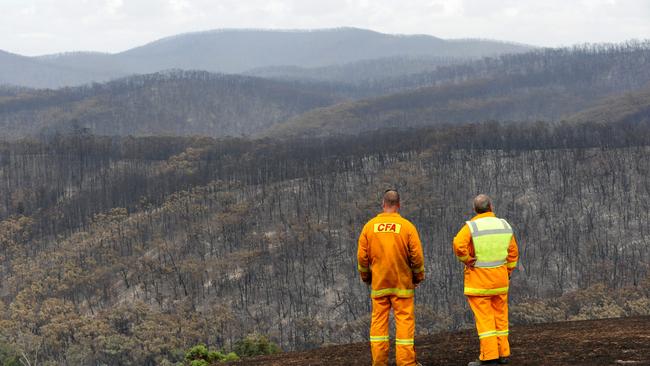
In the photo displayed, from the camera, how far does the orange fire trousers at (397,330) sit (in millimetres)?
13297

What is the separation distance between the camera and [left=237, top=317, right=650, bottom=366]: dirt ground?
1369 cm

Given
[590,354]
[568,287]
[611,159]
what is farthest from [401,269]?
[611,159]

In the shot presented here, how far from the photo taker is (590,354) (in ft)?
45.6

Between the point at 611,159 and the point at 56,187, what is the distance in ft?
462

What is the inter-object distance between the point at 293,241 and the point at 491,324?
123 m

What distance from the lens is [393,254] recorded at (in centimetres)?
1338

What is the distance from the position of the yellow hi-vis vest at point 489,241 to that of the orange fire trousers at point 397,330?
1619 millimetres

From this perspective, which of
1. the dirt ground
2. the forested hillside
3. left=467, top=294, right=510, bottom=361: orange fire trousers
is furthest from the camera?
the forested hillside

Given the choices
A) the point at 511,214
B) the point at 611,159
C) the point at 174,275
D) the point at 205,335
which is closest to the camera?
the point at 205,335

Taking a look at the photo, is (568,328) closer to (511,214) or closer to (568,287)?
(568,287)

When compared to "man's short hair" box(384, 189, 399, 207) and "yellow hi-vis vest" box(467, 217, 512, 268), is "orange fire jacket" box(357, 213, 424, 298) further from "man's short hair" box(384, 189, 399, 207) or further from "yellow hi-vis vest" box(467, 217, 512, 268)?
"yellow hi-vis vest" box(467, 217, 512, 268)

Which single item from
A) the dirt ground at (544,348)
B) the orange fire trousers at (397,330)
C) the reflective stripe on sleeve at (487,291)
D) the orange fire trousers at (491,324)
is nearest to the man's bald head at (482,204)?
the reflective stripe on sleeve at (487,291)

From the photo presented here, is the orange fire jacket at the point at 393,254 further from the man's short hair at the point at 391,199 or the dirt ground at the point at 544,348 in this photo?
the dirt ground at the point at 544,348

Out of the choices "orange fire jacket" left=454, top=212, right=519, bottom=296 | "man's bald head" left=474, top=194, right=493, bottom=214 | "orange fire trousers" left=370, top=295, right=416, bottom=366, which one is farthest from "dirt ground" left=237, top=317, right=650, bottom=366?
"man's bald head" left=474, top=194, right=493, bottom=214
